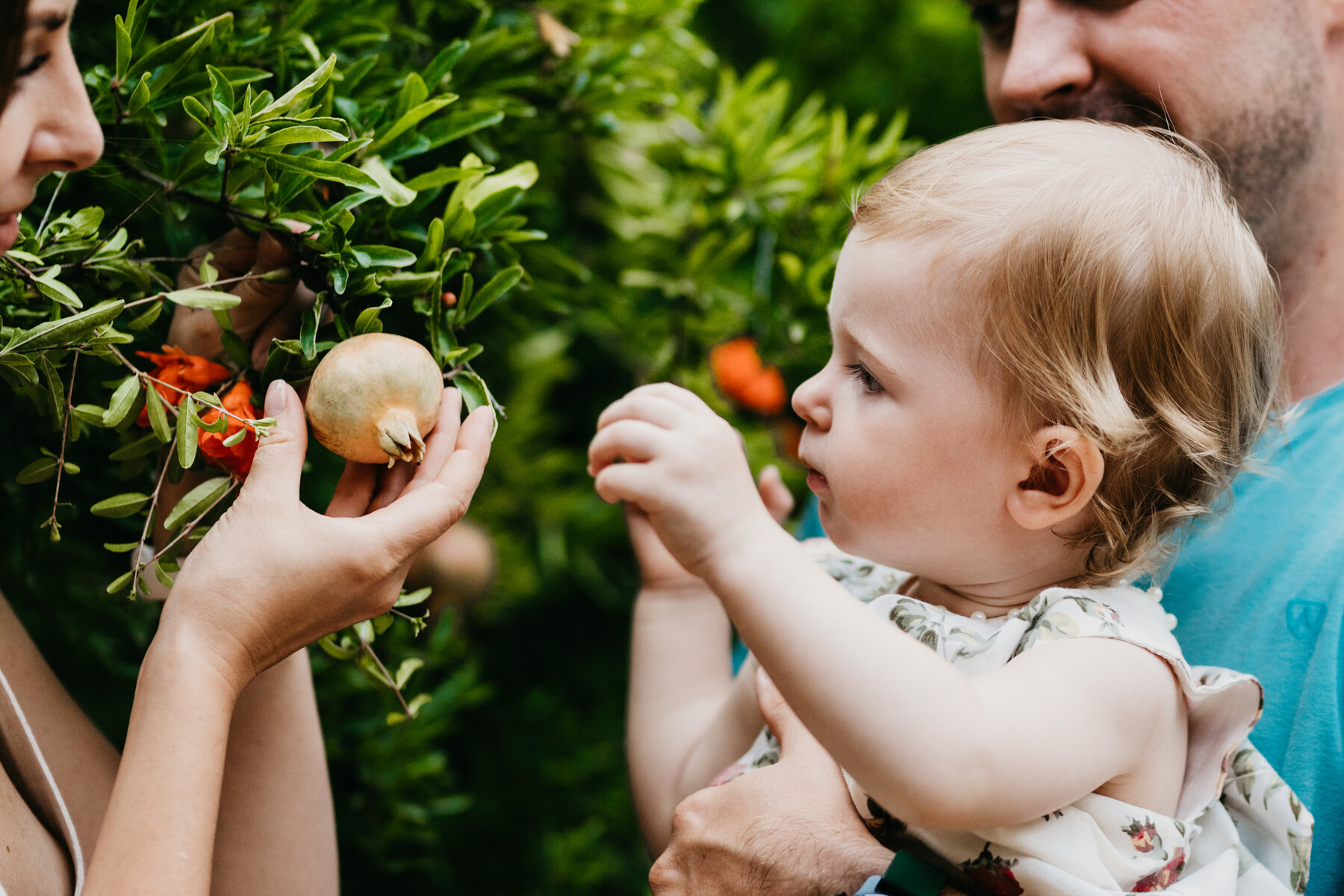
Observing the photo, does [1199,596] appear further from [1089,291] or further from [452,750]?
[452,750]

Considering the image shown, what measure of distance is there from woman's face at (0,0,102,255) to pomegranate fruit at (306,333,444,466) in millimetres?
240

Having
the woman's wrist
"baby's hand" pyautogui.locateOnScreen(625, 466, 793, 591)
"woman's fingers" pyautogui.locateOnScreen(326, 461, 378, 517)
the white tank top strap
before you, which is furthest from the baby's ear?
the white tank top strap

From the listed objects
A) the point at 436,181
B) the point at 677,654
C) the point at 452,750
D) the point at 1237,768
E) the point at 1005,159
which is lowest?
the point at 452,750

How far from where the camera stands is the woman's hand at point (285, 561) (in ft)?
2.29

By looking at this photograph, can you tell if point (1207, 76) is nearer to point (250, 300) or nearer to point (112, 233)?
point (250, 300)

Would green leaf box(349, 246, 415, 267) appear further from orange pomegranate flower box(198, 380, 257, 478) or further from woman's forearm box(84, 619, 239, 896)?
woman's forearm box(84, 619, 239, 896)

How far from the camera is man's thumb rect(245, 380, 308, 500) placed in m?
0.72

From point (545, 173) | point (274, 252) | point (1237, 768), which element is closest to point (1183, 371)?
point (1237, 768)

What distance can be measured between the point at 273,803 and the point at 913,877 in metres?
0.66

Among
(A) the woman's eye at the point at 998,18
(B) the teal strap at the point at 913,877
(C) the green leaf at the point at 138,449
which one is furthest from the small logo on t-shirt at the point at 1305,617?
(C) the green leaf at the point at 138,449

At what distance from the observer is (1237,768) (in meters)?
0.94

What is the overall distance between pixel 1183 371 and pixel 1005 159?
273mm

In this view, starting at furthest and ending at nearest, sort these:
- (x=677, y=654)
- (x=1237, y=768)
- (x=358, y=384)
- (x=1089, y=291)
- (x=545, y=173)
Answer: (x=545, y=173) → (x=677, y=654) → (x=1237, y=768) → (x=1089, y=291) → (x=358, y=384)

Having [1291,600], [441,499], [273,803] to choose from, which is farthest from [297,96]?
[1291,600]
